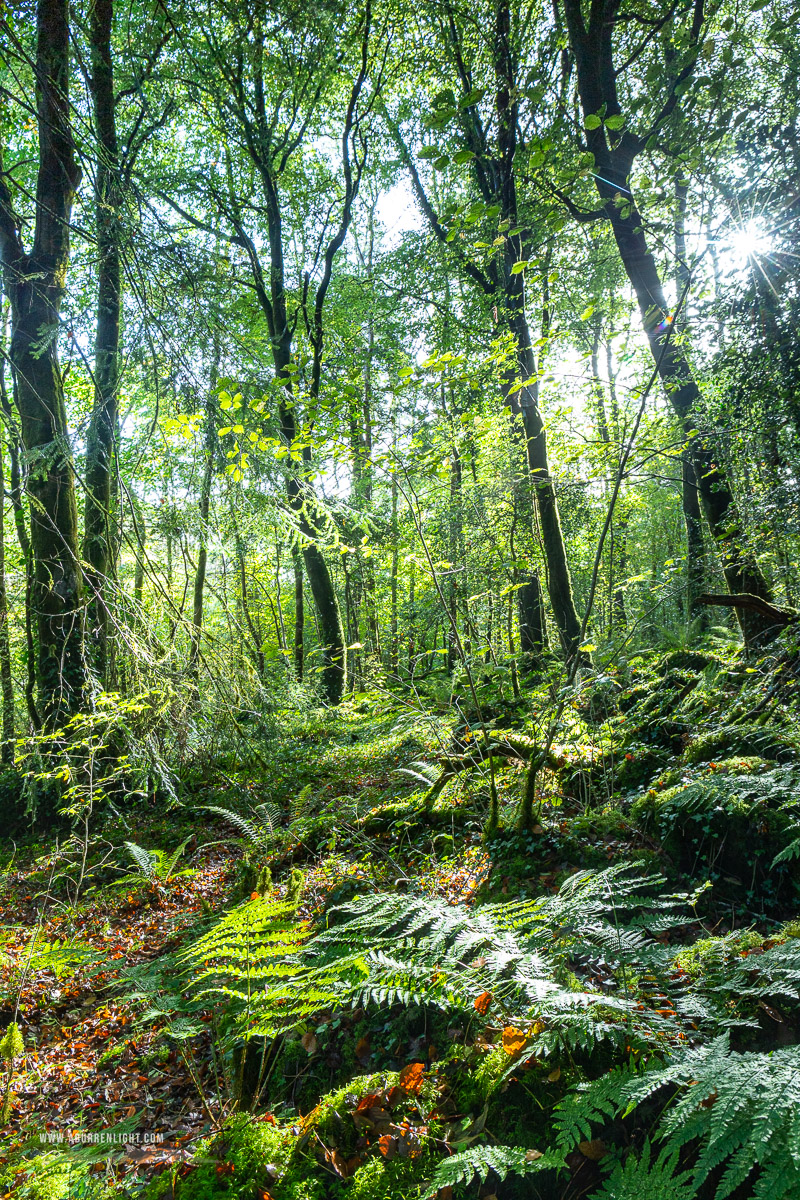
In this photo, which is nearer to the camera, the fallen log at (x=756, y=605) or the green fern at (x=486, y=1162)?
the green fern at (x=486, y=1162)

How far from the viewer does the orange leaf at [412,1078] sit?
2.23m

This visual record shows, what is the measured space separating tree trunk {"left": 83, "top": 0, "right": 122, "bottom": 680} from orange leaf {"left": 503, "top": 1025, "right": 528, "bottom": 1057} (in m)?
3.77

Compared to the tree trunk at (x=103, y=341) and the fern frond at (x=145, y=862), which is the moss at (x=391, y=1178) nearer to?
the fern frond at (x=145, y=862)

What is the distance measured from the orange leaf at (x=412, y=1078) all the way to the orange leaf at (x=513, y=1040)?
35 centimetres

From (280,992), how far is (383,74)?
580 inches

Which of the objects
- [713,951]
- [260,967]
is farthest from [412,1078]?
[713,951]

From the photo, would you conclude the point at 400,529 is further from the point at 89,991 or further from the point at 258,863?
the point at 89,991

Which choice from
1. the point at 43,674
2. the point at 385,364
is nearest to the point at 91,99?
the point at 43,674

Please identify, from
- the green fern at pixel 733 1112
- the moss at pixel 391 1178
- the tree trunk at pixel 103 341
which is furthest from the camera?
the tree trunk at pixel 103 341

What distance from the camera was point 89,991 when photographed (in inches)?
153

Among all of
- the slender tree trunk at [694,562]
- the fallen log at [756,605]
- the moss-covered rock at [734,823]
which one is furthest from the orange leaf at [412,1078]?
the slender tree trunk at [694,562]

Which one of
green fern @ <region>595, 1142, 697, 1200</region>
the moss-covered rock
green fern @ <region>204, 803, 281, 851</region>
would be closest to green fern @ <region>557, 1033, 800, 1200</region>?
green fern @ <region>595, 1142, 697, 1200</region>

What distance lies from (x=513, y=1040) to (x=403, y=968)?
0.52m

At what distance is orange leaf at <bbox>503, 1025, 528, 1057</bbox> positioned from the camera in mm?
2188
